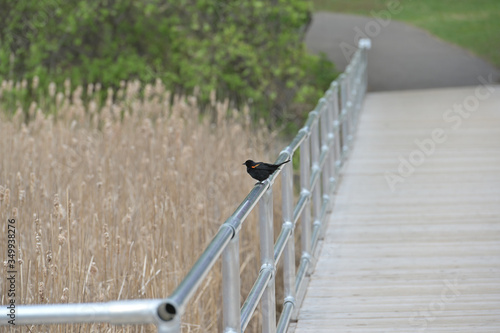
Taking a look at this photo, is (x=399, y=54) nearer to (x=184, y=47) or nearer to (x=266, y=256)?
(x=184, y=47)

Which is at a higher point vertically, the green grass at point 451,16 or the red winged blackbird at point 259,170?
the green grass at point 451,16

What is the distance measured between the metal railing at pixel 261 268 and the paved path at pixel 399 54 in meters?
10.9

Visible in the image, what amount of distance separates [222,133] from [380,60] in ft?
41.7

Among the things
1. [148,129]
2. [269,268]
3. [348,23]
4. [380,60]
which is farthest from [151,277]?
[348,23]

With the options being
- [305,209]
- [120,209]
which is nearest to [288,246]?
[305,209]

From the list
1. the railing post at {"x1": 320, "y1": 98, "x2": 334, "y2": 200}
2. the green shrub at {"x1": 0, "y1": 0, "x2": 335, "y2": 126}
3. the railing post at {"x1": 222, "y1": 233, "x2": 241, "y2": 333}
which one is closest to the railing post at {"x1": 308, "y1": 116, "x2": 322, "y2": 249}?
the railing post at {"x1": 320, "y1": 98, "x2": 334, "y2": 200}

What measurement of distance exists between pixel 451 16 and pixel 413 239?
23.4m

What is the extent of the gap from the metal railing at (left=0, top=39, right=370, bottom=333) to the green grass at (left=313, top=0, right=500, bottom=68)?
1806cm

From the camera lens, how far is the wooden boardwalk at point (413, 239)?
13.1 ft

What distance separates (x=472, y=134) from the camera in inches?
360

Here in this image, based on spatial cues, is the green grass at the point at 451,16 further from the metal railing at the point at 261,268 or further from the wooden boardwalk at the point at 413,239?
the metal railing at the point at 261,268

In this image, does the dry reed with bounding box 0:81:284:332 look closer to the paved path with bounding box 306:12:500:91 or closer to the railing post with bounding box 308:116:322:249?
the railing post with bounding box 308:116:322:249

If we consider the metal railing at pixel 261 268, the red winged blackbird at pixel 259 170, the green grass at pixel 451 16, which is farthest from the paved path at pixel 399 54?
the red winged blackbird at pixel 259 170

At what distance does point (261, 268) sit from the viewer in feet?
10.8
